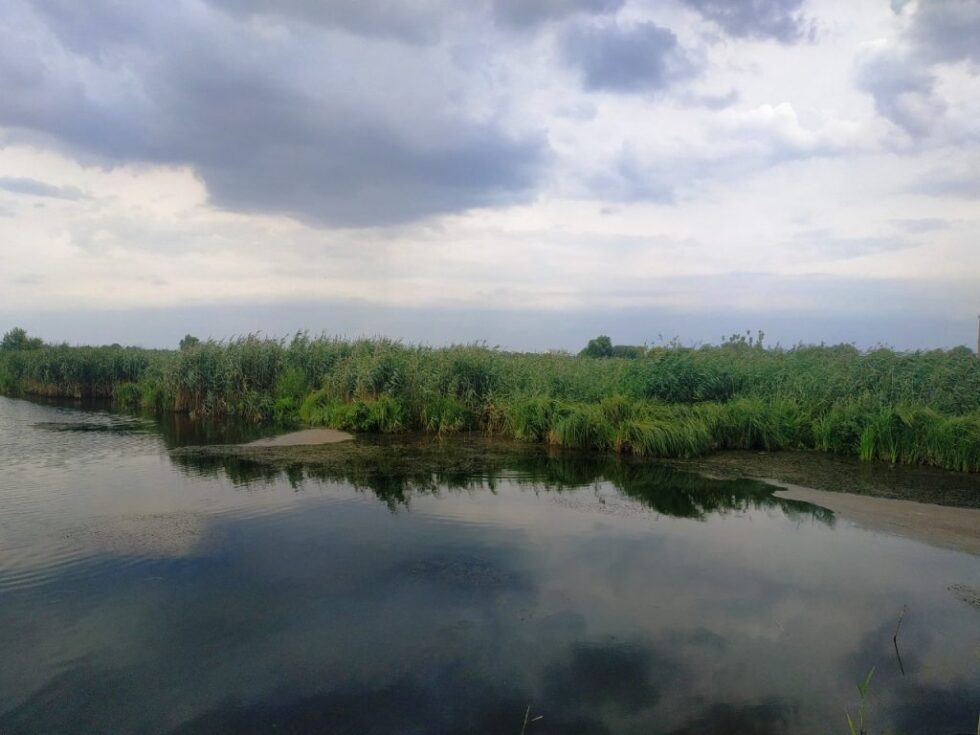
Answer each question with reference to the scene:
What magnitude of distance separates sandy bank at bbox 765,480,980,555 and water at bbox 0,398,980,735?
0.37 m

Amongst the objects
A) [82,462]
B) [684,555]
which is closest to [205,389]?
[82,462]

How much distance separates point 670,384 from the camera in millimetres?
15023

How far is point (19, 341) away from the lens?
34812mm

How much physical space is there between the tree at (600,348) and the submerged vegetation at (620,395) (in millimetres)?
8719

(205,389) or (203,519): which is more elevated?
(205,389)

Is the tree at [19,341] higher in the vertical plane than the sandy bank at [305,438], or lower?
higher

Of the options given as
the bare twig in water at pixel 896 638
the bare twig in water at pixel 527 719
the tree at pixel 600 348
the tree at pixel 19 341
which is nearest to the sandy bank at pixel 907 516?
the bare twig in water at pixel 896 638

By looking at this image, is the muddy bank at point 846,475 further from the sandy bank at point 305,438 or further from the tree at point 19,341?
the tree at point 19,341

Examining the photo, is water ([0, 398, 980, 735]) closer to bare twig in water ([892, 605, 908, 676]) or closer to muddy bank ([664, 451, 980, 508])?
bare twig in water ([892, 605, 908, 676])

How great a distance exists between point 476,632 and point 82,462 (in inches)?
387

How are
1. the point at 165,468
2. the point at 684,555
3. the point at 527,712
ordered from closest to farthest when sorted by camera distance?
the point at 527,712 → the point at 684,555 → the point at 165,468

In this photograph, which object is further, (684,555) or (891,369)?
(891,369)

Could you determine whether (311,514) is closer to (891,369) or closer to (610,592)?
(610,592)

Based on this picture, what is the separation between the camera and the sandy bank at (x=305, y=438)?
1446 centimetres
